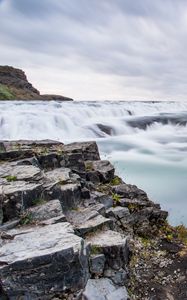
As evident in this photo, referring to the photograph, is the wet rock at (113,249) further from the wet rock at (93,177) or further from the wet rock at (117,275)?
the wet rock at (93,177)

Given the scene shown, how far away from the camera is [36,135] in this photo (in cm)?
2956

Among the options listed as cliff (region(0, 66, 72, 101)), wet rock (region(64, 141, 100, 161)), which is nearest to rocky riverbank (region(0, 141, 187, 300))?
wet rock (region(64, 141, 100, 161))

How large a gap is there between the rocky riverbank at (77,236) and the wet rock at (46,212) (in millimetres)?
16

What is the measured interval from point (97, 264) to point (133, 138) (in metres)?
23.2

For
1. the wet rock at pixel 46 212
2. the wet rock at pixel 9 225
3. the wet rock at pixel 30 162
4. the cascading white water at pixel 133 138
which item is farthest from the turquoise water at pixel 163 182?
the wet rock at pixel 9 225

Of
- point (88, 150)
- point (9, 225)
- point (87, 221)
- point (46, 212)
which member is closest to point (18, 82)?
point (88, 150)

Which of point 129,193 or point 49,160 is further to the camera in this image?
point 129,193

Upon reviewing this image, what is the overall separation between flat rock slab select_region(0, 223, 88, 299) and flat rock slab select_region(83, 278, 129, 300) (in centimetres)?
16

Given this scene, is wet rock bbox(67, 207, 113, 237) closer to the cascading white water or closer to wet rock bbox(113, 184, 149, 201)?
wet rock bbox(113, 184, 149, 201)

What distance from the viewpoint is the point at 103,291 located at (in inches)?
246

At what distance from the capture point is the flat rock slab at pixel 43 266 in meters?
5.54

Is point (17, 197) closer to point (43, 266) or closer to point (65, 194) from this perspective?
point (65, 194)

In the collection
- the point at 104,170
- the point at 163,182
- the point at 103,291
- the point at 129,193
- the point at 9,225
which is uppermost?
the point at 104,170

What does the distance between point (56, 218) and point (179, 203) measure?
30.8ft
